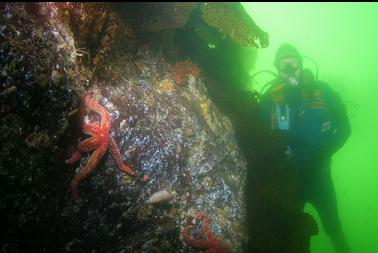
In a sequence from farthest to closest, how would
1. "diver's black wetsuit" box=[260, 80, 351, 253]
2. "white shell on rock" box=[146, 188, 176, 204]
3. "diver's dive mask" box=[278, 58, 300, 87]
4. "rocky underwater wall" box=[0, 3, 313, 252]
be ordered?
"diver's dive mask" box=[278, 58, 300, 87], "diver's black wetsuit" box=[260, 80, 351, 253], "white shell on rock" box=[146, 188, 176, 204], "rocky underwater wall" box=[0, 3, 313, 252]

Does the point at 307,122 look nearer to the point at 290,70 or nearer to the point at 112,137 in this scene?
the point at 290,70

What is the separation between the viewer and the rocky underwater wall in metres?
3.21

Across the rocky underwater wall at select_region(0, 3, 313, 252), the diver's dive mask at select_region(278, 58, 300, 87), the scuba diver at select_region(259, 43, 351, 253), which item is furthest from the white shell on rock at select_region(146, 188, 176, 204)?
the diver's dive mask at select_region(278, 58, 300, 87)

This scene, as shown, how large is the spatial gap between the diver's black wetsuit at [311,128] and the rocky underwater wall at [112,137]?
8.12ft

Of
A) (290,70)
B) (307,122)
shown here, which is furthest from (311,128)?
(290,70)

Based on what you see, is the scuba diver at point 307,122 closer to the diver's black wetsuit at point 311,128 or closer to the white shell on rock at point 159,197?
the diver's black wetsuit at point 311,128

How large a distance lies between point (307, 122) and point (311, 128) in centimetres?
21

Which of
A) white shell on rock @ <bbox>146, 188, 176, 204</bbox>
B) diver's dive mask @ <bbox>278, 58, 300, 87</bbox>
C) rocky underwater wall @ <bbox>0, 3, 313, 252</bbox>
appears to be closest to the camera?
rocky underwater wall @ <bbox>0, 3, 313, 252</bbox>

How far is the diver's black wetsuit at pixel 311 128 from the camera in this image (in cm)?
817

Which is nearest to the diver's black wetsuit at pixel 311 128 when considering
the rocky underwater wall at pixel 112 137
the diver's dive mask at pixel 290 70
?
the diver's dive mask at pixel 290 70

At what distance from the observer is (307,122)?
8.36 meters

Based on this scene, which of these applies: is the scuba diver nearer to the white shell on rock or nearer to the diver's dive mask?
the diver's dive mask

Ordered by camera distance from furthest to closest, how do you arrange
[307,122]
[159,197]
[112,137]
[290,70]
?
[290,70] → [307,122] → [159,197] → [112,137]

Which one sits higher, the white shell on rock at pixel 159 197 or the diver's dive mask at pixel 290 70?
the diver's dive mask at pixel 290 70
